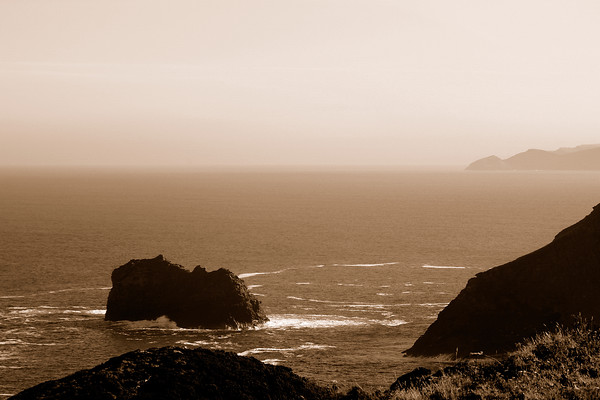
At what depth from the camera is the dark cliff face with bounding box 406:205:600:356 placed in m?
55.9

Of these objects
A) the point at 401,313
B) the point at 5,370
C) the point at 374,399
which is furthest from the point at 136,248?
the point at 374,399

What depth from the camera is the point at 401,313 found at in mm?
73438

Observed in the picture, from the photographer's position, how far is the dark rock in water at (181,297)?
69.9m

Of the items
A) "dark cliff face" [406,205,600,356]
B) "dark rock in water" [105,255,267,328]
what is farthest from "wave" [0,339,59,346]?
"dark cliff face" [406,205,600,356]

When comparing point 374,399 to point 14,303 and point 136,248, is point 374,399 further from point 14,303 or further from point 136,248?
point 136,248

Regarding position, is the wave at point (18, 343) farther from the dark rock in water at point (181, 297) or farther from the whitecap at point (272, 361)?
the whitecap at point (272, 361)

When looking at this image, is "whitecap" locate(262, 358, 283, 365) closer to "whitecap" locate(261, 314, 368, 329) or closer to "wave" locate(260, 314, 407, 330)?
"wave" locate(260, 314, 407, 330)

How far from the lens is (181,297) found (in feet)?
238

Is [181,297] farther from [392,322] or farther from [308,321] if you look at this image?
[392,322]

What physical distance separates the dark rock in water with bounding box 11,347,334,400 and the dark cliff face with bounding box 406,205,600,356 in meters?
34.9

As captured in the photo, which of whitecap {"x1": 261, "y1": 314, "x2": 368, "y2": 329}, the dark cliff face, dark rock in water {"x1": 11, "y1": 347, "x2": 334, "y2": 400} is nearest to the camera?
dark rock in water {"x1": 11, "y1": 347, "x2": 334, "y2": 400}

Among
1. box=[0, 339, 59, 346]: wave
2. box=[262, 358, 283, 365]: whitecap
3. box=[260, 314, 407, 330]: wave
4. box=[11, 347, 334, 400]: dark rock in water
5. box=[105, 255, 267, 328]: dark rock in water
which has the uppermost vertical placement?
box=[11, 347, 334, 400]: dark rock in water

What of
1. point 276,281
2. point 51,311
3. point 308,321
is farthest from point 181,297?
point 276,281

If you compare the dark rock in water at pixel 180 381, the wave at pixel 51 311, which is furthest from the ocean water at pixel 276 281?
the dark rock in water at pixel 180 381
